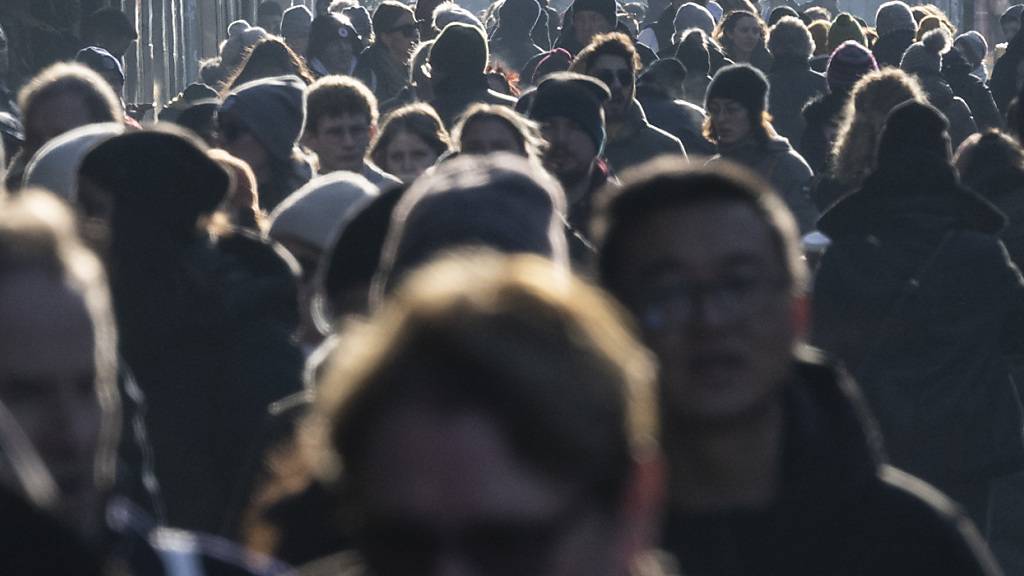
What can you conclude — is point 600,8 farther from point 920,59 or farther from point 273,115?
point 273,115

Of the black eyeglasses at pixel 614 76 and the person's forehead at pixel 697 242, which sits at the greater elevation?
the person's forehead at pixel 697 242

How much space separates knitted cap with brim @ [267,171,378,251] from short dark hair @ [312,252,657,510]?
395 centimetres

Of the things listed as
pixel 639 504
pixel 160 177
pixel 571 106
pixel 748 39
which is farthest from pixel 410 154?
pixel 748 39

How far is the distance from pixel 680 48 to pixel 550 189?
1088cm

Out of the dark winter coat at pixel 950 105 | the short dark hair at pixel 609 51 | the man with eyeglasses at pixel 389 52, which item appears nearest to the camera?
the short dark hair at pixel 609 51

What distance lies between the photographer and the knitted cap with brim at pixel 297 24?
18.4 m

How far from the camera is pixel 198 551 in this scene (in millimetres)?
3055

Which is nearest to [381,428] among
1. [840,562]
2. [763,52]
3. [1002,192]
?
[840,562]

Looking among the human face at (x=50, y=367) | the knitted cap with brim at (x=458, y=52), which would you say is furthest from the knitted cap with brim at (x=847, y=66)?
the human face at (x=50, y=367)

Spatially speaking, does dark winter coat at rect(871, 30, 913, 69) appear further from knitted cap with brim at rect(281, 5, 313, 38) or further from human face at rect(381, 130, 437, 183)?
human face at rect(381, 130, 437, 183)

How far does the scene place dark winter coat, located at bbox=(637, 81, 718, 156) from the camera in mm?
11789

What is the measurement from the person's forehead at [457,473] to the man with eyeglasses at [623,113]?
8297 mm

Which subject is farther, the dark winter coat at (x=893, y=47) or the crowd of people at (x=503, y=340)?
the dark winter coat at (x=893, y=47)

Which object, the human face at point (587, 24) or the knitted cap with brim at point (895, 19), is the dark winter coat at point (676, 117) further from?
the knitted cap with brim at point (895, 19)
